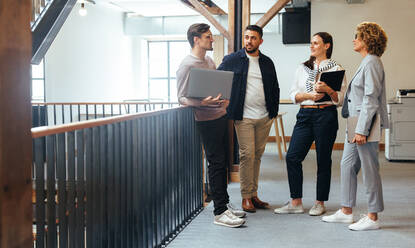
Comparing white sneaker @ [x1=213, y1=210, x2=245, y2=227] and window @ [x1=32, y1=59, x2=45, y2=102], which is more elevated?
window @ [x1=32, y1=59, x2=45, y2=102]

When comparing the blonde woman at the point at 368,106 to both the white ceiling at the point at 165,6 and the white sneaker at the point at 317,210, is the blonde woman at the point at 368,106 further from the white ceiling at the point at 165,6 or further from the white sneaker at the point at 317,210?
the white ceiling at the point at 165,6

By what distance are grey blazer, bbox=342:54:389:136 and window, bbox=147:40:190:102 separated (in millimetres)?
9809

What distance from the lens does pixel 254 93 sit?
4016mm

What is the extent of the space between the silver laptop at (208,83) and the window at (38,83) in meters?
6.16

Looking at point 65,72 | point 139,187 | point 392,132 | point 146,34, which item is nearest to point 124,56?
point 146,34

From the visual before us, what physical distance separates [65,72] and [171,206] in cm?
674

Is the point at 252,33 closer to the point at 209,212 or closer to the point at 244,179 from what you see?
the point at 244,179

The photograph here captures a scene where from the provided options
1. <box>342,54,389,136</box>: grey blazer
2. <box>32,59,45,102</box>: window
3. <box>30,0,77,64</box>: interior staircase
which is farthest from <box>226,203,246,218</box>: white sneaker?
<box>32,59,45,102</box>: window

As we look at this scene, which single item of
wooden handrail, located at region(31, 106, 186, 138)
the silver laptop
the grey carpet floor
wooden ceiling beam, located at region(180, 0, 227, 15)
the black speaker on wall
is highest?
wooden ceiling beam, located at region(180, 0, 227, 15)

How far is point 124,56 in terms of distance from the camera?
12.4 m

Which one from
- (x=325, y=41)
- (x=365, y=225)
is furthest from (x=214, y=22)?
(x=365, y=225)

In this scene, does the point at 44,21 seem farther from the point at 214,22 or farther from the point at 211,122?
the point at 211,122

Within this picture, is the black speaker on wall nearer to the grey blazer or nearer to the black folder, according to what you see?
the black folder

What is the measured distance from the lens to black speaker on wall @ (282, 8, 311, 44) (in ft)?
30.4
